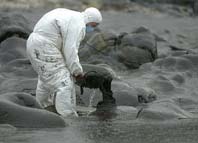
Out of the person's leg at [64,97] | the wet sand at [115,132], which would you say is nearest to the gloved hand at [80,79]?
the person's leg at [64,97]

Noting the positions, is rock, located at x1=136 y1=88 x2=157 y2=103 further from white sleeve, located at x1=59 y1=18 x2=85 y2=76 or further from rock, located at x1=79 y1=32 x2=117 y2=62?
rock, located at x1=79 y1=32 x2=117 y2=62

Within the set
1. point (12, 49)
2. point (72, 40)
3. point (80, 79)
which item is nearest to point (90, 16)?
point (72, 40)

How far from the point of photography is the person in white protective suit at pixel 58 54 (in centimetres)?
1077

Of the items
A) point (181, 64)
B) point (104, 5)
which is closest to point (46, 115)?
point (181, 64)

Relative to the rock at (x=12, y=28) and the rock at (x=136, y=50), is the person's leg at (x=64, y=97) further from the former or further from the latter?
the rock at (x=12, y=28)

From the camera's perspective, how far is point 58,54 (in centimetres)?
1089

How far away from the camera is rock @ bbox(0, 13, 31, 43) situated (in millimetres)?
18266

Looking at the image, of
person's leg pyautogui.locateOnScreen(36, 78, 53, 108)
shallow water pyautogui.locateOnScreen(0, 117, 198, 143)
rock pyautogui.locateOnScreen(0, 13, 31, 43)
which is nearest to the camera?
shallow water pyautogui.locateOnScreen(0, 117, 198, 143)

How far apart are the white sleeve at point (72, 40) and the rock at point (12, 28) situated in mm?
7666

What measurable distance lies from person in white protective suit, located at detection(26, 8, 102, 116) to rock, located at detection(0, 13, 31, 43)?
7398 mm

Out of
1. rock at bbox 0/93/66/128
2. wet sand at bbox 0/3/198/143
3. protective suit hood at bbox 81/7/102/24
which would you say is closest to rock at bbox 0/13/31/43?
wet sand at bbox 0/3/198/143

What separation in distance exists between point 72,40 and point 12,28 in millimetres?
7859

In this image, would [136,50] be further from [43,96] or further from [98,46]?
[43,96]

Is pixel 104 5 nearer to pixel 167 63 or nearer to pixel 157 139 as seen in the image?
pixel 167 63
